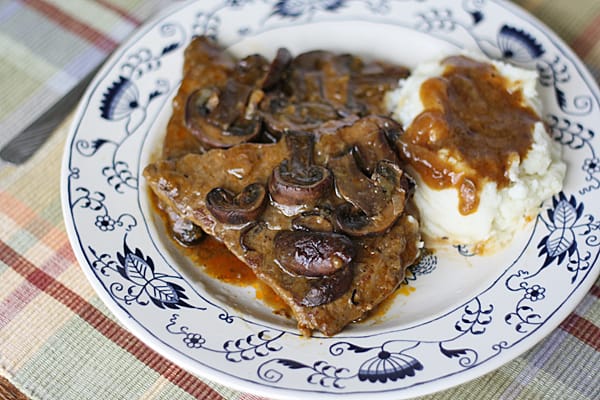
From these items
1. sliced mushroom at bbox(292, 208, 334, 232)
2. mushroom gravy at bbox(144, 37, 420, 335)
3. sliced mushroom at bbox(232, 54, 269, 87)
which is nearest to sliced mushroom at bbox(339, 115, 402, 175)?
mushroom gravy at bbox(144, 37, 420, 335)

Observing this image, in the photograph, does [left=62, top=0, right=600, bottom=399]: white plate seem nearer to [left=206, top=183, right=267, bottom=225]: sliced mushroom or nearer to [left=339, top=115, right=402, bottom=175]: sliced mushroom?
[left=206, top=183, right=267, bottom=225]: sliced mushroom

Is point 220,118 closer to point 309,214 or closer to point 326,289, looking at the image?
point 309,214

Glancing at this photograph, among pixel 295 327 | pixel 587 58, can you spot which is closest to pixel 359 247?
pixel 295 327

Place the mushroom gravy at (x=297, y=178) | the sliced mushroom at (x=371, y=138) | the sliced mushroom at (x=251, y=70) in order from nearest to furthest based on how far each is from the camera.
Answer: the mushroom gravy at (x=297, y=178)
the sliced mushroom at (x=371, y=138)
the sliced mushroom at (x=251, y=70)

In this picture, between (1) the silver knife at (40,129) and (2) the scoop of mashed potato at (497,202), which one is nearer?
(2) the scoop of mashed potato at (497,202)

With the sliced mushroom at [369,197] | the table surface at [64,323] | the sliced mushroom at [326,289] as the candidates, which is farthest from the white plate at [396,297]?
the sliced mushroom at [369,197]

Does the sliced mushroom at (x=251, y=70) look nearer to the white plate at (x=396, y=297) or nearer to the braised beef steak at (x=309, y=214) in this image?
the white plate at (x=396, y=297)

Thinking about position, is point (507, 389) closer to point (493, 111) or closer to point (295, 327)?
point (295, 327)
